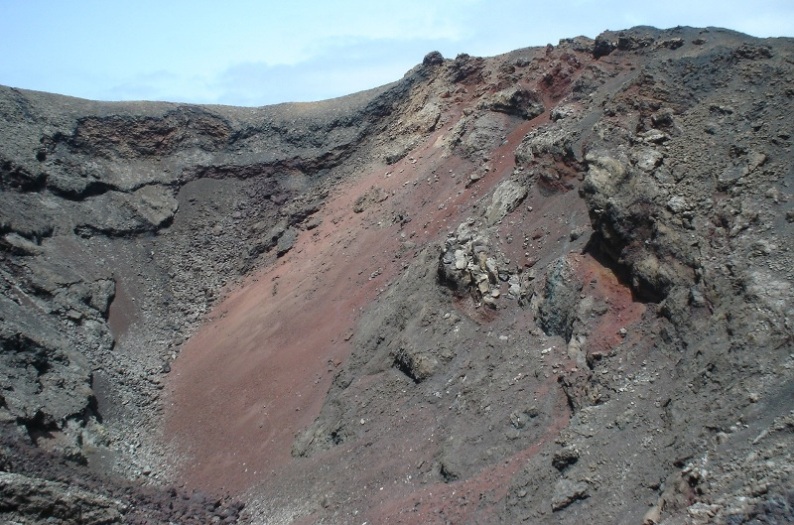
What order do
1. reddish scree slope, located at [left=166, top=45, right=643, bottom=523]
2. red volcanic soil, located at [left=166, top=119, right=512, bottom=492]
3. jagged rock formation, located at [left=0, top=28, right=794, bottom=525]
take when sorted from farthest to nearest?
red volcanic soil, located at [left=166, top=119, right=512, bottom=492] → reddish scree slope, located at [left=166, top=45, right=643, bottom=523] → jagged rock formation, located at [left=0, top=28, right=794, bottom=525]

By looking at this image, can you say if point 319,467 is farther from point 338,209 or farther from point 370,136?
point 370,136

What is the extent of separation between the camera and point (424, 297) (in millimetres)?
18641

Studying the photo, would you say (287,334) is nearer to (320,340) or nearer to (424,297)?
(320,340)

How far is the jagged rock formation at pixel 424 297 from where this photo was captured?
12.2 m

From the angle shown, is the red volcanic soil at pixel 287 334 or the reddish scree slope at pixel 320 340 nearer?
the reddish scree slope at pixel 320 340

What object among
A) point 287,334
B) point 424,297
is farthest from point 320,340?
point 424,297

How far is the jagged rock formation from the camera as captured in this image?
1218 centimetres

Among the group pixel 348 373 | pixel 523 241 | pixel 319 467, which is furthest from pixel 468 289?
pixel 319 467

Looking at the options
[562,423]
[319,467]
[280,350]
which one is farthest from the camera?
[280,350]

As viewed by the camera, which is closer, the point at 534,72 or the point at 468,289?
the point at 468,289

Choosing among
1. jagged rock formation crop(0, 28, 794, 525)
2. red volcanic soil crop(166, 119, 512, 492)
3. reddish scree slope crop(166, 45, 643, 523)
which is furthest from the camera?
red volcanic soil crop(166, 119, 512, 492)

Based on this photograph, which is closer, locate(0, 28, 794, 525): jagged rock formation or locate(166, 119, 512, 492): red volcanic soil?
locate(0, 28, 794, 525): jagged rock formation

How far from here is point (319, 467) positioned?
55.0 feet

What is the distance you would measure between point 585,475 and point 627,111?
10.1 metres
